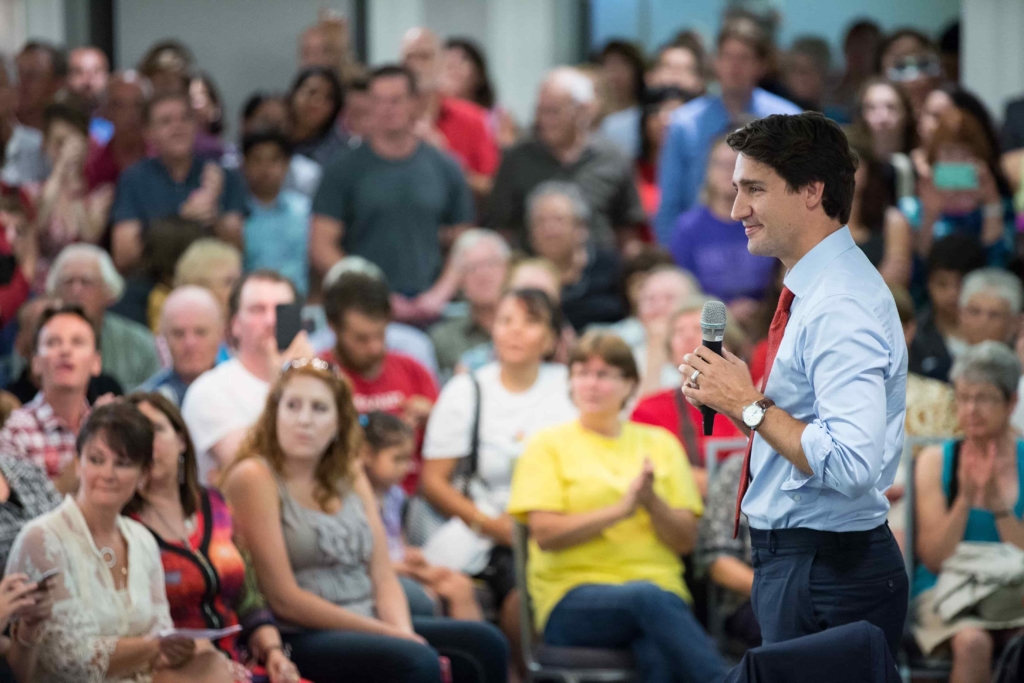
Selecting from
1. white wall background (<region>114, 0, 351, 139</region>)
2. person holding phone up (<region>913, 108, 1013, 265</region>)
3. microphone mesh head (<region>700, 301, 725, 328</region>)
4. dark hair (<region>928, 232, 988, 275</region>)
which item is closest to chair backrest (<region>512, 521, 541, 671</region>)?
microphone mesh head (<region>700, 301, 725, 328</region>)

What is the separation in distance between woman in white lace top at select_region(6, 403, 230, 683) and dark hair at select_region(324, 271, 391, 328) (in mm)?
1449

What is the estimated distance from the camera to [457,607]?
426 centimetres

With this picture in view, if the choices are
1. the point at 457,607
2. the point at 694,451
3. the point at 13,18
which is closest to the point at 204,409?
the point at 457,607

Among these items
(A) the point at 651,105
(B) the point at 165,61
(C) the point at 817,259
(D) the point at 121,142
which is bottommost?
(C) the point at 817,259

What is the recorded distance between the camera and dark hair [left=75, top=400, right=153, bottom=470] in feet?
10.7

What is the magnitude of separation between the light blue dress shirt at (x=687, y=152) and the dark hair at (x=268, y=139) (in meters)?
1.69

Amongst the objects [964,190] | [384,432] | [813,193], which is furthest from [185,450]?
[964,190]

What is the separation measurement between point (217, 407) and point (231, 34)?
5.16 m

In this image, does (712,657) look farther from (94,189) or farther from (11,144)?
(11,144)

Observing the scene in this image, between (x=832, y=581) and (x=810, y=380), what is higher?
(x=810, y=380)

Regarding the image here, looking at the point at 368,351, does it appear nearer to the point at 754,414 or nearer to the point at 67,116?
the point at 67,116

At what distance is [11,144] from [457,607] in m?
3.67

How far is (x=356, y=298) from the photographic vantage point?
4.73 metres

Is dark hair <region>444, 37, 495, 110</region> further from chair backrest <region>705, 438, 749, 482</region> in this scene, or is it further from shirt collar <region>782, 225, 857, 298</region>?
shirt collar <region>782, 225, 857, 298</region>
